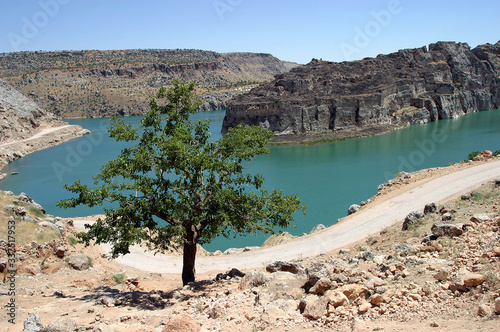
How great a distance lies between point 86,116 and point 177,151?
129 m

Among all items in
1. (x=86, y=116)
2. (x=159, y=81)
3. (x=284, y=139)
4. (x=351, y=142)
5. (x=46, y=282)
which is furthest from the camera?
(x=159, y=81)

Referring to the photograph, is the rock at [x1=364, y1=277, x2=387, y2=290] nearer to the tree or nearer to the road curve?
the tree

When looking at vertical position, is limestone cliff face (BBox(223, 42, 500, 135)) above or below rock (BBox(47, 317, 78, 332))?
above

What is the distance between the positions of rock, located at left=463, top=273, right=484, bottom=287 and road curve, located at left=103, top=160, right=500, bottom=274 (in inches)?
391

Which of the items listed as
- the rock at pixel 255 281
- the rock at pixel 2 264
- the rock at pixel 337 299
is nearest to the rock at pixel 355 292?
the rock at pixel 337 299

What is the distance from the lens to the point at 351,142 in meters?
60.7

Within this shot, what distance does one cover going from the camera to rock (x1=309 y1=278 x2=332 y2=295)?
8219mm

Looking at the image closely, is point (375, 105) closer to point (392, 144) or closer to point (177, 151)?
point (392, 144)

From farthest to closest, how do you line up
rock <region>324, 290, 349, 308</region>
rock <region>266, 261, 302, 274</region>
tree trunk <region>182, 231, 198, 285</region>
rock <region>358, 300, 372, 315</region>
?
tree trunk <region>182, 231, 198, 285</region> → rock <region>266, 261, 302, 274</region> → rock <region>324, 290, 349, 308</region> → rock <region>358, 300, 372, 315</region>

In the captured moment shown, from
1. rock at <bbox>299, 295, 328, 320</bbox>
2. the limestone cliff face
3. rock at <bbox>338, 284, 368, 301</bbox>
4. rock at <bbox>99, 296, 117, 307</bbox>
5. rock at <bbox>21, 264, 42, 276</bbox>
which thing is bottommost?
rock at <bbox>21, 264, 42, 276</bbox>

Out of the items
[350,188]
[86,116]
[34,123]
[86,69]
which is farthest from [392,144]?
[86,69]

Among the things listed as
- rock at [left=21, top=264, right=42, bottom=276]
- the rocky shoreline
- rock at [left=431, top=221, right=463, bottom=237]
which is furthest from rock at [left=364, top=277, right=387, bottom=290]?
the rocky shoreline

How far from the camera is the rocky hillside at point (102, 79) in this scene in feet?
440

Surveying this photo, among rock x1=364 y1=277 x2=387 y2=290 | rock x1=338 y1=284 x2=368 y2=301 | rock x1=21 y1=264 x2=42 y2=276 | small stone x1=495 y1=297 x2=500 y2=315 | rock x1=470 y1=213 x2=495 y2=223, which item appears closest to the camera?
small stone x1=495 y1=297 x2=500 y2=315
